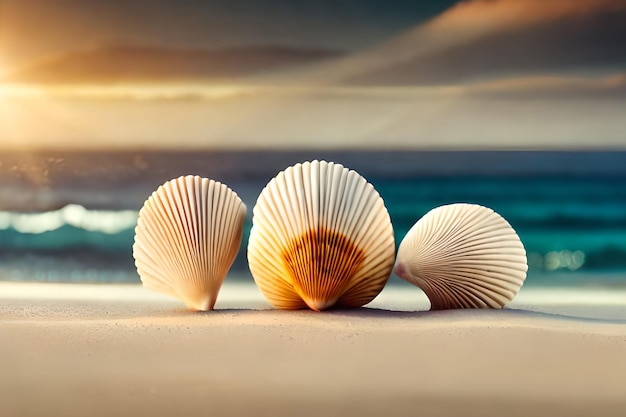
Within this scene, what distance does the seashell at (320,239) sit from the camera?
0.86 m

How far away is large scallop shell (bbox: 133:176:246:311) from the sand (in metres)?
0.05

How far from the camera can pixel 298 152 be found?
1.62m

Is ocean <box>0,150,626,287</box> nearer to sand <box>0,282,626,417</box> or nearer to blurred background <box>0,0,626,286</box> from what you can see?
blurred background <box>0,0,626,286</box>

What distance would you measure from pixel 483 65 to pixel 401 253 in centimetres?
83

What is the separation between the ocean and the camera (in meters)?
1.61

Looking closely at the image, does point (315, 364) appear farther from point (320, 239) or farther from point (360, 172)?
point (360, 172)

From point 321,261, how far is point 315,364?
195 millimetres

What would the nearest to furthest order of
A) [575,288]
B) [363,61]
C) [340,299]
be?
[340,299] → [575,288] → [363,61]

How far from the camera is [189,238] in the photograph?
92cm

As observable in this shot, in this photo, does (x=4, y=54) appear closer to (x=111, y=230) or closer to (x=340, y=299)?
(x=111, y=230)

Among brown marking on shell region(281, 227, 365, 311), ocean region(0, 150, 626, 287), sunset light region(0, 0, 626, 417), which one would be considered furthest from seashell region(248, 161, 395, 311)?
ocean region(0, 150, 626, 287)

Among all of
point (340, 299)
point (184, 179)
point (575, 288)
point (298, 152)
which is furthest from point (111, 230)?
point (575, 288)

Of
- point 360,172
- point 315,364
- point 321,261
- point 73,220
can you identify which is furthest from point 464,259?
point 73,220

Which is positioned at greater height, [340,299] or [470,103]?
[470,103]
